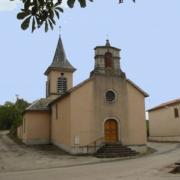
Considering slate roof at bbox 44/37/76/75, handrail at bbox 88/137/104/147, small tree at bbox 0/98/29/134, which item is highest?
slate roof at bbox 44/37/76/75

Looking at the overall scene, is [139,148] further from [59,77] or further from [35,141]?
[59,77]

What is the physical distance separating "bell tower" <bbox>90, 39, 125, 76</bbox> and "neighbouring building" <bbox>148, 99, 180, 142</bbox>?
11781 millimetres

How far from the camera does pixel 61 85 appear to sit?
38938 mm

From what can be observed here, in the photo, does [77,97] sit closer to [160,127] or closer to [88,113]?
[88,113]

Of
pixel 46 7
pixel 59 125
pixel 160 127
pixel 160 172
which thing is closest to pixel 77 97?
pixel 59 125

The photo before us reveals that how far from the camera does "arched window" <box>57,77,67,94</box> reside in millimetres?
38875

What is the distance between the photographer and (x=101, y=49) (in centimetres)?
2916

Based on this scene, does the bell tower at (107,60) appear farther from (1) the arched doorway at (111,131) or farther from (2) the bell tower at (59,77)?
(2) the bell tower at (59,77)

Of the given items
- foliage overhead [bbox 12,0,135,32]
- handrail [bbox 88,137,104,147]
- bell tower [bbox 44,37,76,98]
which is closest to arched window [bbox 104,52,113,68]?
handrail [bbox 88,137,104,147]

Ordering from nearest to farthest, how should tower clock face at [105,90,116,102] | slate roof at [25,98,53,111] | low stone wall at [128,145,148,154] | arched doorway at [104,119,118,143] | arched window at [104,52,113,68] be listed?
arched doorway at [104,119,118,143]
low stone wall at [128,145,148,154]
tower clock face at [105,90,116,102]
arched window at [104,52,113,68]
slate roof at [25,98,53,111]

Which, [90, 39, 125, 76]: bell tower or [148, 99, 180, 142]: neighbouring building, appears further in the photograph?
[148, 99, 180, 142]: neighbouring building

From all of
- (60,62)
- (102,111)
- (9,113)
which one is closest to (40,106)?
(60,62)

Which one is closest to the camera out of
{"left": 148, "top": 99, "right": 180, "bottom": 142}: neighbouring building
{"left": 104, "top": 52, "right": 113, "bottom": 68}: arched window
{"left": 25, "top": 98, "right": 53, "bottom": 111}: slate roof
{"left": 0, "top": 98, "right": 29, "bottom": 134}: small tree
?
{"left": 104, "top": 52, "right": 113, "bottom": 68}: arched window

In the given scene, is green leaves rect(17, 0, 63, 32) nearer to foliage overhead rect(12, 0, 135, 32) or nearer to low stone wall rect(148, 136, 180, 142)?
foliage overhead rect(12, 0, 135, 32)
